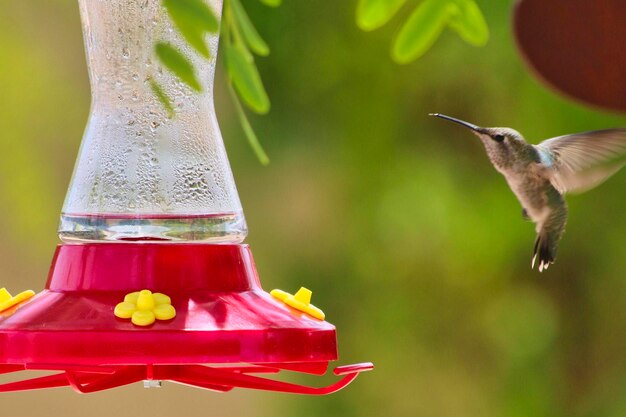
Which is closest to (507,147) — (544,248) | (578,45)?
(544,248)

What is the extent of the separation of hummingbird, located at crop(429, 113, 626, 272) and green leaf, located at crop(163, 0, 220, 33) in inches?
53.3

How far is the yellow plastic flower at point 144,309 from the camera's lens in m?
1.63

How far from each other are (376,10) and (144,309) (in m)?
0.54

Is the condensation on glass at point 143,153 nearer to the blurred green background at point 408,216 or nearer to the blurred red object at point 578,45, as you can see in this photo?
the blurred red object at point 578,45

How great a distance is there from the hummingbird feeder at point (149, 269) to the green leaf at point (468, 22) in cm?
39

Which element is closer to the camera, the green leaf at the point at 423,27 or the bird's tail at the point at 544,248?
the green leaf at the point at 423,27

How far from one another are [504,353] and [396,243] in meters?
0.76

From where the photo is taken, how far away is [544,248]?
2.87 meters

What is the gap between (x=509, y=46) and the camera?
5.50 metres

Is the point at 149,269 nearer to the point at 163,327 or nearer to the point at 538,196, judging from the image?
the point at 163,327

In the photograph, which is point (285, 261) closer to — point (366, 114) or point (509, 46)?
point (366, 114)

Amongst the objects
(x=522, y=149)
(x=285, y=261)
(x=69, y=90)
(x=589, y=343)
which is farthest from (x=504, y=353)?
(x=522, y=149)

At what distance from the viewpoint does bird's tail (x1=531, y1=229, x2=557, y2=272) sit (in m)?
2.86

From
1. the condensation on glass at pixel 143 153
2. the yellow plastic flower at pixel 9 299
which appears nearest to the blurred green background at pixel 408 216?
the condensation on glass at pixel 143 153
